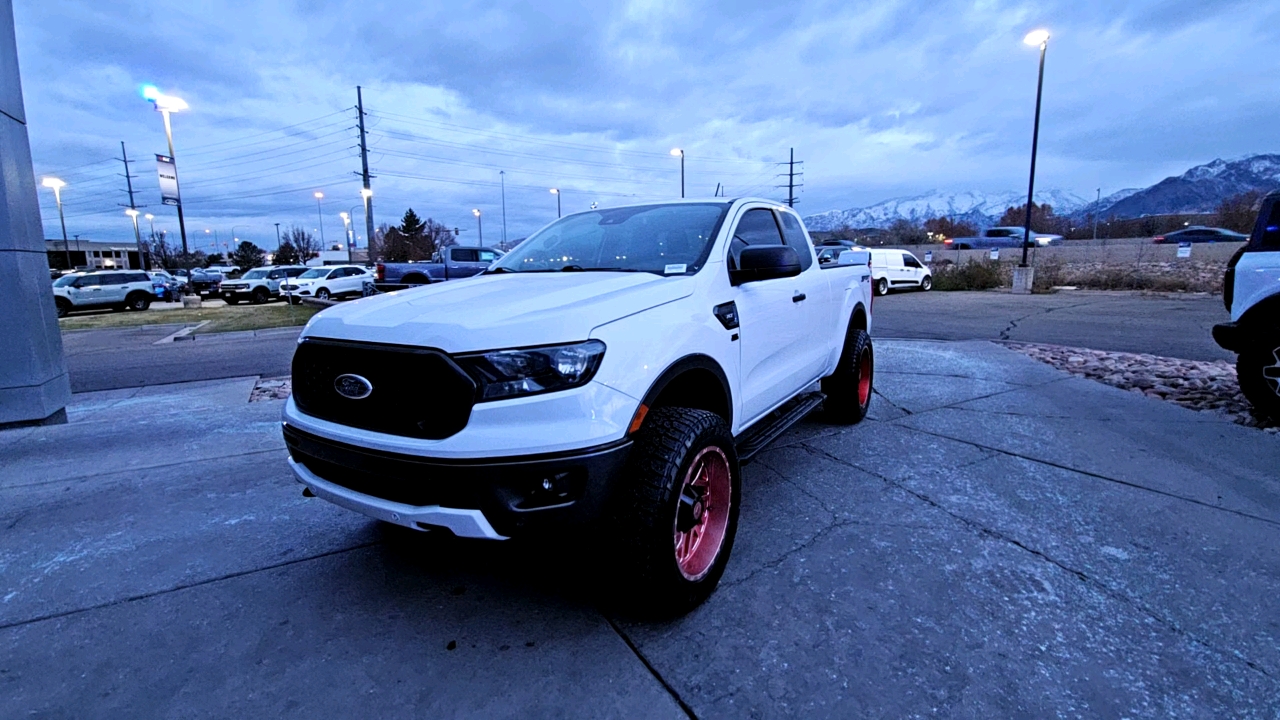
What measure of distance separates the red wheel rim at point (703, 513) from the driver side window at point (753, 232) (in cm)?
111

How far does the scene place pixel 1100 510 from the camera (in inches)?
138

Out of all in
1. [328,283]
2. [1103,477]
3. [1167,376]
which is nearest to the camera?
[1103,477]

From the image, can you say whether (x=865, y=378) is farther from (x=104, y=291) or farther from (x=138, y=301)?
(x=104, y=291)

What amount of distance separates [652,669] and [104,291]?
103 ft

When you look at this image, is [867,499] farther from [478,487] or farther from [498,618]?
[478,487]

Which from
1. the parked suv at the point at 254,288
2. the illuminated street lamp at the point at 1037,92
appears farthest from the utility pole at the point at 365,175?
the illuminated street lamp at the point at 1037,92

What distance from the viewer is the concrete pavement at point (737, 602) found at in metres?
2.13

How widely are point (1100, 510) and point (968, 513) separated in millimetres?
753

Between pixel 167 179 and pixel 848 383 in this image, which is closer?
pixel 848 383

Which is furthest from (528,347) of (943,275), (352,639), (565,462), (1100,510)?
(943,275)

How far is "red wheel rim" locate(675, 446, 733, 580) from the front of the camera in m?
2.58

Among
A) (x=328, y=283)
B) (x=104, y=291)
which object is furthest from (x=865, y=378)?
(x=104, y=291)

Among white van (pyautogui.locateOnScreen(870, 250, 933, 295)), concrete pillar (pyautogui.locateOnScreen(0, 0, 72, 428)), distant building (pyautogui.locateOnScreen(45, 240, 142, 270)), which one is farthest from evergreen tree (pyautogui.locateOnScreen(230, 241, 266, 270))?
concrete pillar (pyautogui.locateOnScreen(0, 0, 72, 428))

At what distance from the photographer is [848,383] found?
16.5 feet
